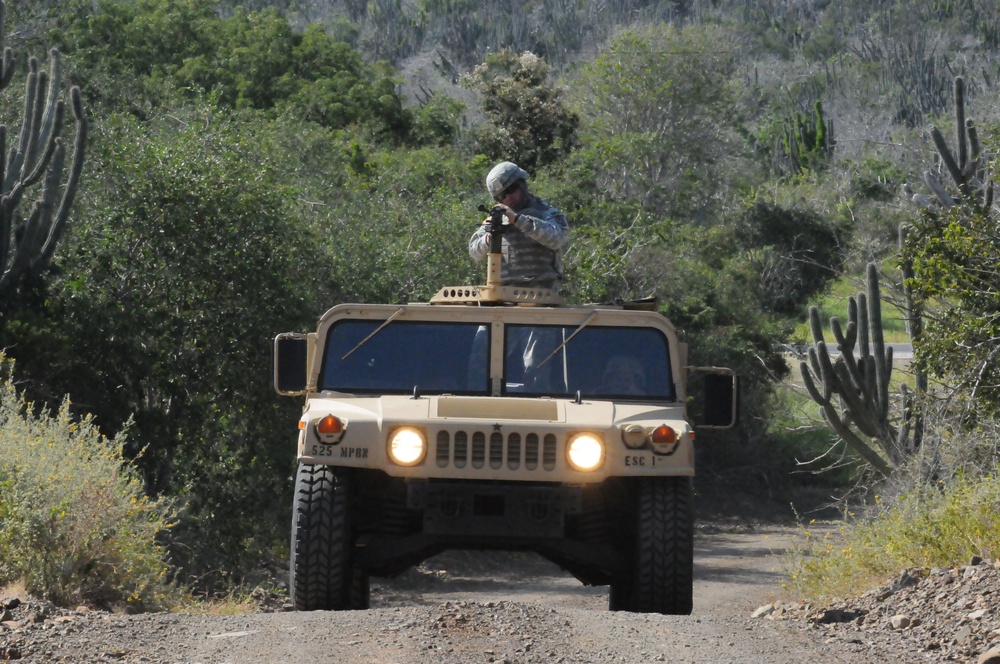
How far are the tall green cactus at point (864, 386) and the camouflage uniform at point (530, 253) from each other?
691cm

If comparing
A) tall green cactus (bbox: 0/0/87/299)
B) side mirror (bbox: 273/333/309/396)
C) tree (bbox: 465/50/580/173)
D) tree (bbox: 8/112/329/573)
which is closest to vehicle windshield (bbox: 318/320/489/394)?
side mirror (bbox: 273/333/309/396)

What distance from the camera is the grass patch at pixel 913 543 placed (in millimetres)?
8555

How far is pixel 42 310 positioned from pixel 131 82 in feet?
57.1

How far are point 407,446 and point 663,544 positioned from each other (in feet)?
4.53

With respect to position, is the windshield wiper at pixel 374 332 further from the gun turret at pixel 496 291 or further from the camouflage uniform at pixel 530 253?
the camouflage uniform at pixel 530 253

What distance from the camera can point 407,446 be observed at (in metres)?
7.24

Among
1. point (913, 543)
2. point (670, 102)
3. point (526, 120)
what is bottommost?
point (913, 543)

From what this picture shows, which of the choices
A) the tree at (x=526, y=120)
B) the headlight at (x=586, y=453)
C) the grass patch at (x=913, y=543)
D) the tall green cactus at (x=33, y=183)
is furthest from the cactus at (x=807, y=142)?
the headlight at (x=586, y=453)

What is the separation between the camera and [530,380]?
8.11 m

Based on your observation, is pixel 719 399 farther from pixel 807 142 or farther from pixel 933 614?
pixel 807 142

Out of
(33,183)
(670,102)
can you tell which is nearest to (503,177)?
(33,183)

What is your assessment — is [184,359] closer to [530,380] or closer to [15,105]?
[530,380]

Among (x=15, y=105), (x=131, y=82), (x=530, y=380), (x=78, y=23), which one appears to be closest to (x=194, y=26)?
(x=78, y=23)

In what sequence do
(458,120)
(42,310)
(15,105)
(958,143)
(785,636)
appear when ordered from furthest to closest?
(458,120), (15,105), (958,143), (42,310), (785,636)
